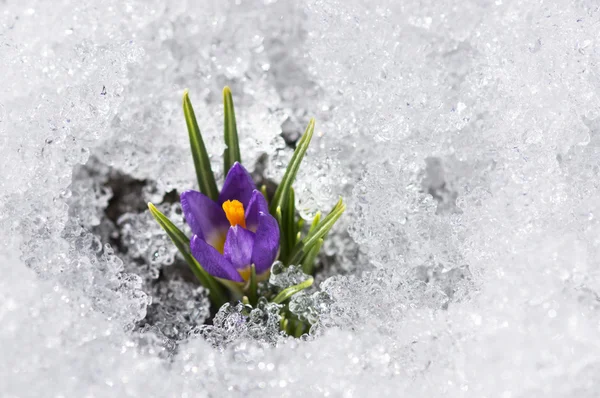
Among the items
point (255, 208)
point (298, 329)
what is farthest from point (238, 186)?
point (298, 329)

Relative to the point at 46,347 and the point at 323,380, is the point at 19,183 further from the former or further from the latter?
the point at 323,380

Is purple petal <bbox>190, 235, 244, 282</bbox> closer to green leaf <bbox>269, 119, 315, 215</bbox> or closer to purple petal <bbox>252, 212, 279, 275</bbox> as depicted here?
purple petal <bbox>252, 212, 279, 275</bbox>

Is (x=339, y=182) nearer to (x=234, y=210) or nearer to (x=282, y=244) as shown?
(x=282, y=244)

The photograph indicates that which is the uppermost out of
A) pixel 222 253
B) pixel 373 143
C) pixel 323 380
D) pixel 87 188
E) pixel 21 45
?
pixel 21 45

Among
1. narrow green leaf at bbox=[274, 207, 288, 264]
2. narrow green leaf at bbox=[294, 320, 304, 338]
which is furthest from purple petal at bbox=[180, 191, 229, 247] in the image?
narrow green leaf at bbox=[294, 320, 304, 338]

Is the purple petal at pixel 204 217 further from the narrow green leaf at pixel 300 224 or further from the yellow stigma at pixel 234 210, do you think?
the narrow green leaf at pixel 300 224

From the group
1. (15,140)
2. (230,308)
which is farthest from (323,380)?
(15,140)
